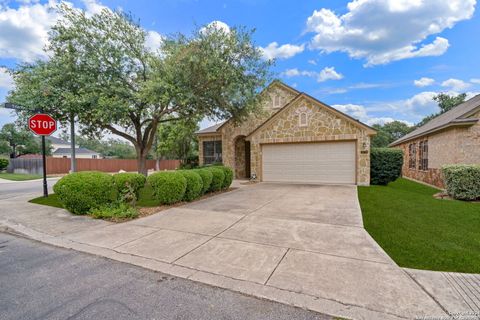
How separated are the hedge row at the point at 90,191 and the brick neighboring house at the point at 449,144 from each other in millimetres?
14742

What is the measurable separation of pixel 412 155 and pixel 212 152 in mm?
16067

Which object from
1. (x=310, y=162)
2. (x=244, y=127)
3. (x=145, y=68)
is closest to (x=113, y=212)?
(x=145, y=68)

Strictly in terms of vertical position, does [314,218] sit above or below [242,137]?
below

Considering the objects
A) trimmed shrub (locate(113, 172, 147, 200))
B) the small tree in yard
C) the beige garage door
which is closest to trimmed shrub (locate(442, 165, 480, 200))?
the beige garage door

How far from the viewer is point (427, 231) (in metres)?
5.03

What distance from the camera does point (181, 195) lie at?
7555mm

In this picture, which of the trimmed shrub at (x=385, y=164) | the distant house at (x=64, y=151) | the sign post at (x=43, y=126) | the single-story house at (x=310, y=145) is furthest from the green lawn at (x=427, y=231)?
the distant house at (x=64, y=151)

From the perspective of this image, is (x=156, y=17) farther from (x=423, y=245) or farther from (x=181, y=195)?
(x=423, y=245)

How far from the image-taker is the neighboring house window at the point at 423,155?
14.8m

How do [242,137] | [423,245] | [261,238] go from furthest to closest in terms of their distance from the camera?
[242,137]
[261,238]
[423,245]

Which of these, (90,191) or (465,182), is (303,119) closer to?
(465,182)

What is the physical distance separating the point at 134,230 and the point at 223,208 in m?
2.79

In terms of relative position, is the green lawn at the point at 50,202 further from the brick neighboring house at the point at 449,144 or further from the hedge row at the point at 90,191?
the brick neighboring house at the point at 449,144

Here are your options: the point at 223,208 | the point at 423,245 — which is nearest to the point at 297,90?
the point at 223,208
